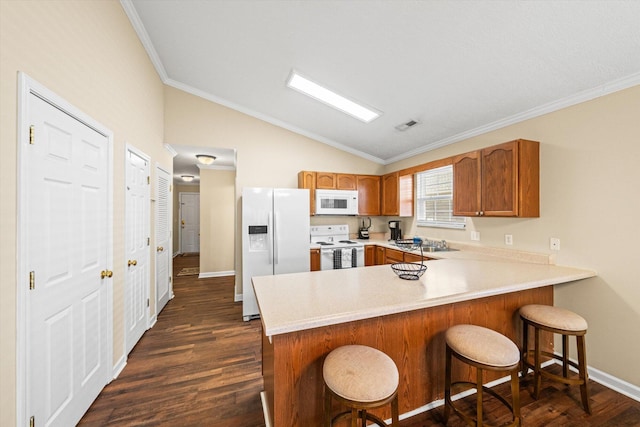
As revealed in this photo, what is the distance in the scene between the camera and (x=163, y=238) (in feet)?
12.1

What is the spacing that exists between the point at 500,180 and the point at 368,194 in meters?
2.22

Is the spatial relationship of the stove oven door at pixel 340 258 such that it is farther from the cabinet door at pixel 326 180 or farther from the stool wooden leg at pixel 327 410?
the stool wooden leg at pixel 327 410

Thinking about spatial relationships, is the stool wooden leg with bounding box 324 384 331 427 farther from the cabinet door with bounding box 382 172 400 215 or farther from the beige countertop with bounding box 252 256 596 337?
the cabinet door with bounding box 382 172 400 215

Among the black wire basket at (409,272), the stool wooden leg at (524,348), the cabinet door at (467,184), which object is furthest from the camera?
the cabinet door at (467,184)

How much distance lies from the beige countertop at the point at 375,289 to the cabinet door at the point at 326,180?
2213 mm

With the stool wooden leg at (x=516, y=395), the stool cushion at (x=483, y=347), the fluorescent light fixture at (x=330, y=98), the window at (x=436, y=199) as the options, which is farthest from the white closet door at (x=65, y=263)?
the window at (x=436, y=199)

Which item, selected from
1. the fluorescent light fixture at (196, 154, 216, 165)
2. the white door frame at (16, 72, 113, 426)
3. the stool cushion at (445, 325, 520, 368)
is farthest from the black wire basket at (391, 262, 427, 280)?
the fluorescent light fixture at (196, 154, 216, 165)

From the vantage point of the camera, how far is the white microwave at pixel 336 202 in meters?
4.09

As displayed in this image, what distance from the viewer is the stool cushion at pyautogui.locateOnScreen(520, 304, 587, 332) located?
173cm

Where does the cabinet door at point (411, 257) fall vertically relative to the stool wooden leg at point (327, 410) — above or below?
above

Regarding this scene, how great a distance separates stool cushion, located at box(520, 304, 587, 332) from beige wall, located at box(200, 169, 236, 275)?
5260 millimetres

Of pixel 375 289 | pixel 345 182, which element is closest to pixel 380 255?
pixel 345 182

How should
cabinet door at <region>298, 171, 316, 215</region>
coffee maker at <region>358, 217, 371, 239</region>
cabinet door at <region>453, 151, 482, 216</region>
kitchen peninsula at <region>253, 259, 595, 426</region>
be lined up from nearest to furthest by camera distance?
kitchen peninsula at <region>253, 259, 595, 426</region> → cabinet door at <region>453, 151, 482, 216</region> → cabinet door at <region>298, 171, 316, 215</region> → coffee maker at <region>358, 217, 371, 239</region>

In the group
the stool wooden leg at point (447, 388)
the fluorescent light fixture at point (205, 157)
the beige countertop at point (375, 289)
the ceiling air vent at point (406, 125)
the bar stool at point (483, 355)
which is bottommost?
the stool wooden leg at point (447, 388)
